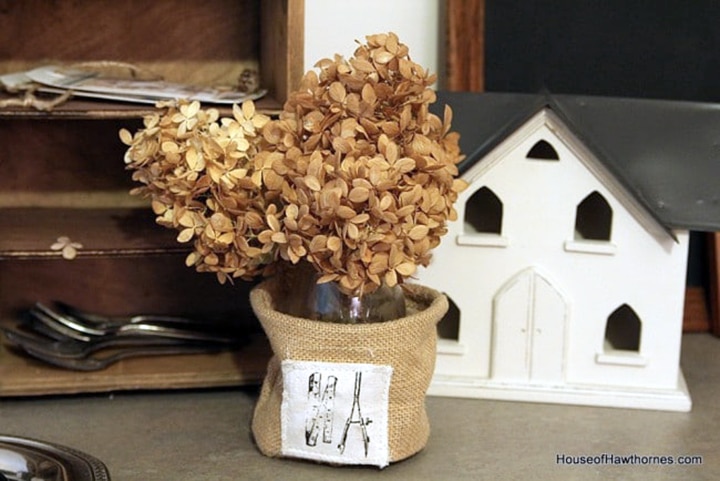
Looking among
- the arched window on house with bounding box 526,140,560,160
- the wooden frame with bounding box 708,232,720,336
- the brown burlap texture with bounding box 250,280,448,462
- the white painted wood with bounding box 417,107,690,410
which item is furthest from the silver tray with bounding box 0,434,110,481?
the wooden frame with bounding box 708,232,720,336

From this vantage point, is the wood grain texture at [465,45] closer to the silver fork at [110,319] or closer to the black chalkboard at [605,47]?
the black chalkboard at [605,47]

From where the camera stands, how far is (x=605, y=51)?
1276mm

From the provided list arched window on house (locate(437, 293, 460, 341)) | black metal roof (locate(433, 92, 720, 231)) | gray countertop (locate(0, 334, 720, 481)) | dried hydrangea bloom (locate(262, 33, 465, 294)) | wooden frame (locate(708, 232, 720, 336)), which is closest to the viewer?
dried hydrangea bloom (locate(262, 33, 465, 294))

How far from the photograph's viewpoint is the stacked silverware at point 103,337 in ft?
3.86

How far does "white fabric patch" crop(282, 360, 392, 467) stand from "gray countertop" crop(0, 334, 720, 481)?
1.1 inches

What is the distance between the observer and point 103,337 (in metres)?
1.21

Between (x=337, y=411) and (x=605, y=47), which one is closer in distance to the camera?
(x=337, y=411)

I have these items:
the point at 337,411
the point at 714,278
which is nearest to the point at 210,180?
the point at 337,411

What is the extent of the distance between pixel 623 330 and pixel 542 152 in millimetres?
233

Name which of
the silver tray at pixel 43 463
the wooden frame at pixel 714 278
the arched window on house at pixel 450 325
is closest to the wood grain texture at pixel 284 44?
the arched window on house at pixel 450 325

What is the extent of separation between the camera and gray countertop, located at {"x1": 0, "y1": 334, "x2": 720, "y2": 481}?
3.23ft

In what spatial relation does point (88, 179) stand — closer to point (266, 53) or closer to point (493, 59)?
point (266, 53)

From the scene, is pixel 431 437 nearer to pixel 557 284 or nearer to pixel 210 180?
pixel 557 284

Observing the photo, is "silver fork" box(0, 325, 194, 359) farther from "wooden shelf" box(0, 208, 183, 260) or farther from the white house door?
the white house door
